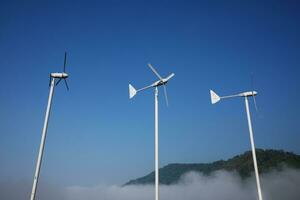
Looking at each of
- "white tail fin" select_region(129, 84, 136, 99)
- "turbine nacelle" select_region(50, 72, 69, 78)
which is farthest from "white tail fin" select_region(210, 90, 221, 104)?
"turbine nacelle" select_region(50, 72, 69, 78)

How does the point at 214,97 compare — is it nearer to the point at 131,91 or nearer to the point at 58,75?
the point at 131,91

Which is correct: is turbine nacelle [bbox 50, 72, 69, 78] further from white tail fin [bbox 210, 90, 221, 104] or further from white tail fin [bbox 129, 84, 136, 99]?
white tail fin [bbox 210, 90, 221, 104]

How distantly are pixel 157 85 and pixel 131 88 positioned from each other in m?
5.04

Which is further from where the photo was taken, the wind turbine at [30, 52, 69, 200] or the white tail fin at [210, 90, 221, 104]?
the white tail fin at [210, 90, 221, 104]

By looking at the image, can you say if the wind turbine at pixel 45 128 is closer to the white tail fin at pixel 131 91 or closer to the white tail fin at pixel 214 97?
the white tail fin at pixel 131 91

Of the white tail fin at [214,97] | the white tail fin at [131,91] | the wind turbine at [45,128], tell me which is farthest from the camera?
the white tail fin at [214,97]

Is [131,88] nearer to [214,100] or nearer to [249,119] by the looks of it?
[214,100]

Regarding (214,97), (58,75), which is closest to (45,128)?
(58,75)

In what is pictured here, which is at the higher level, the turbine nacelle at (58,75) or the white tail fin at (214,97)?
the turbine nacelle at (58,75)

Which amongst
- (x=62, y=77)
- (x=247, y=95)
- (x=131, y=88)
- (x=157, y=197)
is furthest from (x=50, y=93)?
(x=247, y=95)

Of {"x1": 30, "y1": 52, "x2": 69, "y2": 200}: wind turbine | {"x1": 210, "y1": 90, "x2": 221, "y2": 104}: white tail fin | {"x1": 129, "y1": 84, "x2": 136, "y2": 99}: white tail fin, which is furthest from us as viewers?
{"x1": 210, "y1": 90, "x2": 221, "y2": 104}: white tail fin

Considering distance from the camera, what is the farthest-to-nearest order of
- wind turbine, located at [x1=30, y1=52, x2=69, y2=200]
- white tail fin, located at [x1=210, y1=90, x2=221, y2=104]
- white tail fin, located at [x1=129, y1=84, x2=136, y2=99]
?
white tail fin, located at [x1=210, y1=90, x2=221, y2=104] < white tail fin, located at [x1=129, y1=84, x2=136, y2=99] < wind turbine, located at [x1=30, y1=52, x2=69, y2=200]

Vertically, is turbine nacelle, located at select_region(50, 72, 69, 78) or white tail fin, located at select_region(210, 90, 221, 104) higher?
turbine nacelle, located at select_region(50, 72, 69, 78)

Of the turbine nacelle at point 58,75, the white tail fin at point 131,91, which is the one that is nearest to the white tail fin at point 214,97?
the white tail fin at point 131,91
